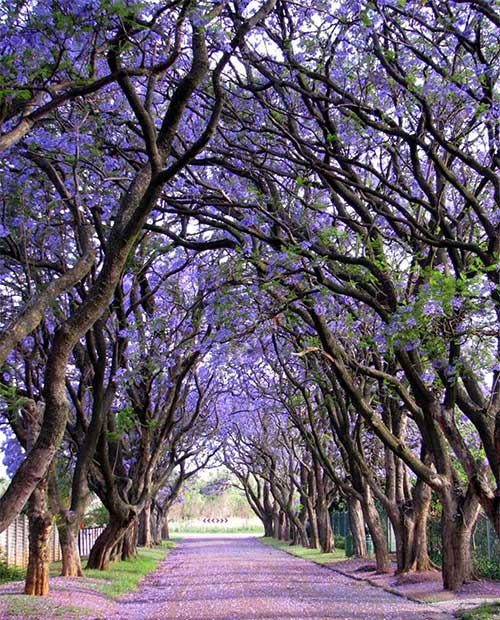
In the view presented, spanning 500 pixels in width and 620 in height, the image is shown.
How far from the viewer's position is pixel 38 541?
11938 mm

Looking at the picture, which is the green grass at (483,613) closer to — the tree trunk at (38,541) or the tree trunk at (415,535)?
the tree trunk at (415,535)

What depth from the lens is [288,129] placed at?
11.4 meters

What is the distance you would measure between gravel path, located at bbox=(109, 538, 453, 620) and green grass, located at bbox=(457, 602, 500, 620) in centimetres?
29

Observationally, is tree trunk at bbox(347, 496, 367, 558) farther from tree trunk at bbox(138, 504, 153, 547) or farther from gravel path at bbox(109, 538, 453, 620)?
tree trunk at bbox(138, 504, 153, 547)

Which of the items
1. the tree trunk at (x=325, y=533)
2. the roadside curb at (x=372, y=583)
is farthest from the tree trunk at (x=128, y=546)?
A: the tree trunk at (x=325, y=533)

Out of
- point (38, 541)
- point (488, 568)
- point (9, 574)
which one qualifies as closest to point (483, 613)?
point (38, 541)

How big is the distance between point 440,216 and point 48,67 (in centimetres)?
544

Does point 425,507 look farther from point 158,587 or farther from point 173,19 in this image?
point 173,19

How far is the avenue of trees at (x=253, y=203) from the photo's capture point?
25.3 ft

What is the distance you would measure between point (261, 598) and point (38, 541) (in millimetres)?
4179

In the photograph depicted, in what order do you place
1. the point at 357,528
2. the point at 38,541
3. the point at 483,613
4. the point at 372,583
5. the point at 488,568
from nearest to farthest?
the point at 483,613
the point at 38,541
the point at 488,568
the point at 372,583
the point at 357,528

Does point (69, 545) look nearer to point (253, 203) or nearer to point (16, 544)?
point (16, 544)

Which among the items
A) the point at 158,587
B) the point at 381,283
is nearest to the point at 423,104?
the point at 381,283

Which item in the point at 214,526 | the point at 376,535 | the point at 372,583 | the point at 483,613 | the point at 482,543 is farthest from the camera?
the point at 214,526
